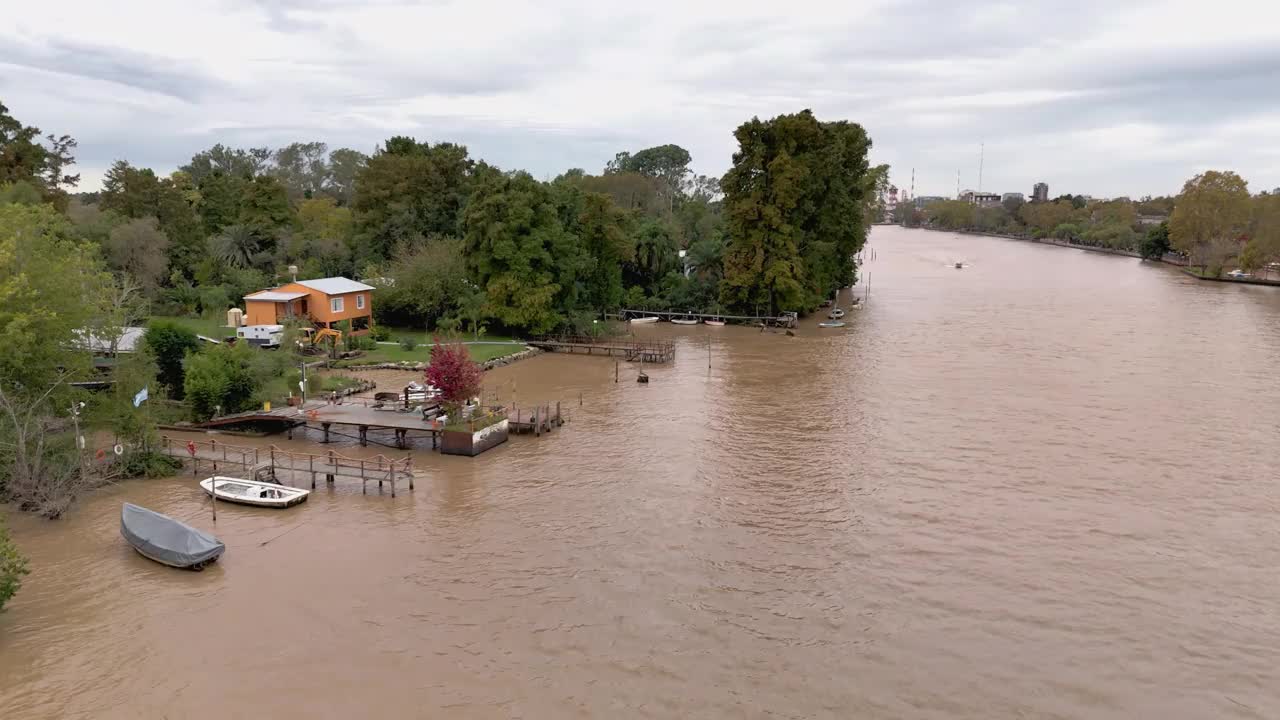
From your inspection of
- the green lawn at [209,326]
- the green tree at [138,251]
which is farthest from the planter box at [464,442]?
the green tree at [138,251]

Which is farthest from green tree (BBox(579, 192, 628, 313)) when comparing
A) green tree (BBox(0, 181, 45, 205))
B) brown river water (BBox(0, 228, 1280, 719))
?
green tree (BBox(0, 181, 45, 205))

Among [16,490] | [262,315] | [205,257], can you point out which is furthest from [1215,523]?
[205,257]

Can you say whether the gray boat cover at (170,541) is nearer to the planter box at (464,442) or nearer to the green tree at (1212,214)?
the planter box at (464,442)

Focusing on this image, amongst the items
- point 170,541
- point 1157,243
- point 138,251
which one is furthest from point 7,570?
point 1157,243

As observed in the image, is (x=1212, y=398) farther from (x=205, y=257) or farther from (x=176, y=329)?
(x=205, y=257)

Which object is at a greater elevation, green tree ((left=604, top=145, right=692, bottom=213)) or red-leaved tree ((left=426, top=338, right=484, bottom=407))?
green tree ((left=604, top=145, right=692, bottom=213))

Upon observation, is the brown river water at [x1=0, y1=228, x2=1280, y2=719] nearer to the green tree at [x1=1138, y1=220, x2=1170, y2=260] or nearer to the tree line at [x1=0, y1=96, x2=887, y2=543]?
the tree line at [x1=0, y1=96, x2=887, y2=543]
